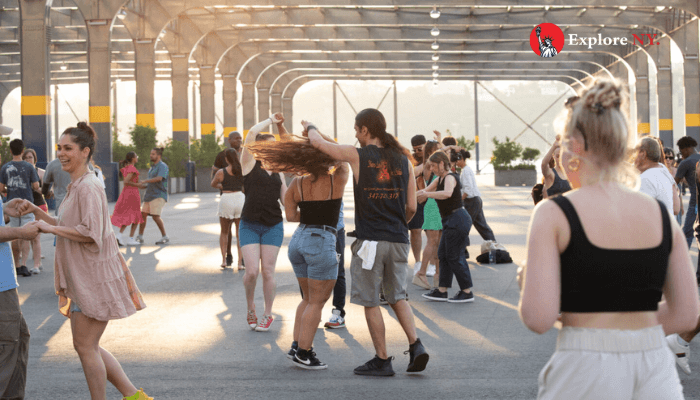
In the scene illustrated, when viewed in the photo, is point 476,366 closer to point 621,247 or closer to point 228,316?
point 228,316

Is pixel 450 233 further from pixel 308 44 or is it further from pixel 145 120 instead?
pixel 308 44

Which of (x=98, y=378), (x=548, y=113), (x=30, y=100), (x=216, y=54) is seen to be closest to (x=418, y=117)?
(x=548, y=113)

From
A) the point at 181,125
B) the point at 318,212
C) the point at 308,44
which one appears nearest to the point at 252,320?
the point at 318,212

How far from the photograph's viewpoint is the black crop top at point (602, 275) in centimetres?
197

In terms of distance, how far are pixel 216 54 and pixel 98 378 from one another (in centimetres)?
3249

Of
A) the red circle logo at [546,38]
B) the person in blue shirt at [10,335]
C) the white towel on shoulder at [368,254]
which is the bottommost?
the person in blue shirt at [10,335]

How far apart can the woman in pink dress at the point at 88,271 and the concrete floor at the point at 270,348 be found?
0.91 metres

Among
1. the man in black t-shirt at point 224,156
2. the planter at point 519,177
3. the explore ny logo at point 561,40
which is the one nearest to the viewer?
the man in black t-shirt at point 224,156

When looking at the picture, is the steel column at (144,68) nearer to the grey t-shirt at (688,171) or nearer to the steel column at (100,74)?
the steel column at (100,74)

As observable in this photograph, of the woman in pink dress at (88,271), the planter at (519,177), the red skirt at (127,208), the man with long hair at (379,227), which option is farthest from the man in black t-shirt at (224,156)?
the planter at (519,177)

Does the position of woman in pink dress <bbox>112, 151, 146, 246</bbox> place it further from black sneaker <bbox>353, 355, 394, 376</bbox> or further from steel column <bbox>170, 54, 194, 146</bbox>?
steel column <bbox>170, 54, 194, 146</bbox>

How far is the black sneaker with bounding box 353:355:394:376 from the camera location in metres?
5.06

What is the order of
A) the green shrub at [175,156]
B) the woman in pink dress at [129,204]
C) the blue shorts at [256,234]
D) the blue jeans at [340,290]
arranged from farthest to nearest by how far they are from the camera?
1. the green shrub at [175,156]
2. the woman in pink dress at [129,204]
3. the blue jeans at [340,290]
4. the blue shorts at [256,234]

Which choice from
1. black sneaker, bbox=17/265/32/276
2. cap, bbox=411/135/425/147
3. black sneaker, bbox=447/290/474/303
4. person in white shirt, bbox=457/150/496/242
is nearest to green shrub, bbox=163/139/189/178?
black sneaker, bbox=17/265/32/276
